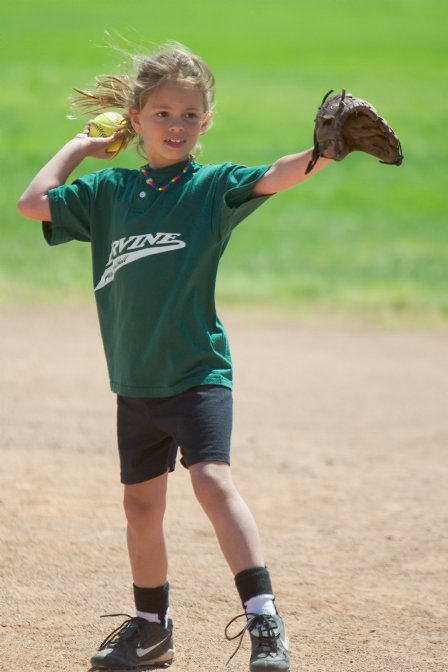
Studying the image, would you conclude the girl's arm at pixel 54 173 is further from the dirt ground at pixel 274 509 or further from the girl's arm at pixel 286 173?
the dirt ground at pixel 274 509

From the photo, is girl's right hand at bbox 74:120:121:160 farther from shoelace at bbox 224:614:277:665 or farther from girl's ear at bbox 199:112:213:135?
shoelace at bbox 224:614:277:665

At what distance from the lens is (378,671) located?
3.13 meters

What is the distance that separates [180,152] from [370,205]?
43.3ft

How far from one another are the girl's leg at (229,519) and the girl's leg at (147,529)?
244 mm

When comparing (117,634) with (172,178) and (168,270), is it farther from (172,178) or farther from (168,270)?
(172,178)

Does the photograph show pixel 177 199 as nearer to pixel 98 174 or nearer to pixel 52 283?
pixel 98 174

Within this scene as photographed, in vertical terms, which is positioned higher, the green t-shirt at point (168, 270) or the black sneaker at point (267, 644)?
the green t-shirt at point (168, 270)

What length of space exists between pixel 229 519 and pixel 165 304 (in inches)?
23.3

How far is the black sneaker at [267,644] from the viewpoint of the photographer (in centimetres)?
279

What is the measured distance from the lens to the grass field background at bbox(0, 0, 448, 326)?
35.5ft

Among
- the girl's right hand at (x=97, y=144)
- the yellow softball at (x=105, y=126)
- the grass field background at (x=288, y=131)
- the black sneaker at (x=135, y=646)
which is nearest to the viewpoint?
the black sneaker at (x=135, y=646)

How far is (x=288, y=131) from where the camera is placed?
766 inches

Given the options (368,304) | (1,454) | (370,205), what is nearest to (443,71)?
(370,205)

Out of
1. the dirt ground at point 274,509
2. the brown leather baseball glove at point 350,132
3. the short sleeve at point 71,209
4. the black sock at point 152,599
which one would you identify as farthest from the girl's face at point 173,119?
the dirt ground at point 274,509
